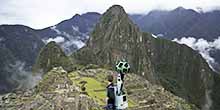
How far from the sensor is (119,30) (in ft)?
654

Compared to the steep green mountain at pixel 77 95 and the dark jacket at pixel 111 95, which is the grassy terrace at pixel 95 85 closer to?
the steep green mountain at pixel 77 95

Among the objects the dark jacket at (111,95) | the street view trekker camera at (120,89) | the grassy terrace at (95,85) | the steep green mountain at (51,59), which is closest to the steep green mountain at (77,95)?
the grassy terrace at (95,85)

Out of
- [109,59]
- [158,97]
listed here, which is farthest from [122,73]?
[109,59]

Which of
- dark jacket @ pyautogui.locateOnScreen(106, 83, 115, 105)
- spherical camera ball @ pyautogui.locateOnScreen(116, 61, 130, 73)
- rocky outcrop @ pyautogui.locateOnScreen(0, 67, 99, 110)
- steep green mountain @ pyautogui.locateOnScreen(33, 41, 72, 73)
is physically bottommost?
rocky outcrop @ pyautogui.locateOnScreen(0, 67, 99, 110)

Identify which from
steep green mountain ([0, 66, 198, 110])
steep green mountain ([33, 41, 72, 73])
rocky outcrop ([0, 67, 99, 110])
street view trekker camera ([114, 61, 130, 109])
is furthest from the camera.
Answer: steep green mountain ([33, 41, 72, 73])

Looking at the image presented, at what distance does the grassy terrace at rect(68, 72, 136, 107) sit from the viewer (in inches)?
4122

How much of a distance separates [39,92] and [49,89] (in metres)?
2.90

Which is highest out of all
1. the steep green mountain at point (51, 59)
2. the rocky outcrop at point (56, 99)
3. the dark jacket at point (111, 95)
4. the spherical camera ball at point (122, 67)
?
the steep green mountain at point (51, 59)

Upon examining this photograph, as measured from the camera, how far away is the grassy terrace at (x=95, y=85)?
10469cm

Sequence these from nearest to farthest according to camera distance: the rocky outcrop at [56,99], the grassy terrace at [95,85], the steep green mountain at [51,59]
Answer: the rocky outcrop at [56,99] < the grassy terrace at [95,85] < the steep green mountain at [51,59]

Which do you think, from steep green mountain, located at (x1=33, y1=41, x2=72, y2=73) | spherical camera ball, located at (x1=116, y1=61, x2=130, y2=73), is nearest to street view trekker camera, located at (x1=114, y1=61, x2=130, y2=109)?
spherical camera ball, located at (x1=116, y1=61, x2=130, y2=73)

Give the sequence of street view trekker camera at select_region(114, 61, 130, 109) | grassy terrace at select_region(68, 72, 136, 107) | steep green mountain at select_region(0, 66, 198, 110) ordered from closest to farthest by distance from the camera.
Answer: street view trekker camera at select_region(114, 61, 130, 109)
steep green mountain at select_region(0, 66, 198, 110)
grassy terrace at select_region(68, 72, 136, 107)

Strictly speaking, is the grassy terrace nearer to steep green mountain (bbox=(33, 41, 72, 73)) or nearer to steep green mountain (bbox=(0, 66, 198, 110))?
steep green mountain (bbox=(0, 66, 198, 110))

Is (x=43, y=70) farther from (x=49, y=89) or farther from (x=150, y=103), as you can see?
(x=49, y=89)
